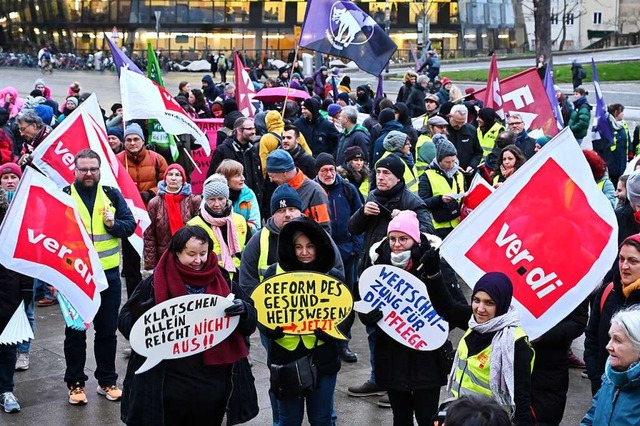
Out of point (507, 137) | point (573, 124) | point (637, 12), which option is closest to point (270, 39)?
point (637, 12)

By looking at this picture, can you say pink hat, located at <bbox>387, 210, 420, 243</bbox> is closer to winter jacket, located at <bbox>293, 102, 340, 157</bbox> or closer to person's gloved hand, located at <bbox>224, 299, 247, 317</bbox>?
person's gloved hand, located at <bbox>224, 299, 247, 317</bbox>

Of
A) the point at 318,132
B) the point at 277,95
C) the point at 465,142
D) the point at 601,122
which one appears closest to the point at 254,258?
the point at 465,142

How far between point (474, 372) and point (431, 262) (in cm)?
79

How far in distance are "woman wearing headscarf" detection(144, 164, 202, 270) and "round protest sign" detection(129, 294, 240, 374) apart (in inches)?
118

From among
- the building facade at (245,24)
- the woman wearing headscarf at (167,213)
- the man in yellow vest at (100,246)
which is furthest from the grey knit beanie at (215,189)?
the building facade at (245,24)

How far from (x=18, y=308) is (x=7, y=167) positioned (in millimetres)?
1729

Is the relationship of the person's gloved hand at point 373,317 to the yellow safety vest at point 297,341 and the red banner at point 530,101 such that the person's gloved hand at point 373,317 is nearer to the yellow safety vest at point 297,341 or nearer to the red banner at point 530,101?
the yellow safety vest at point 297,341

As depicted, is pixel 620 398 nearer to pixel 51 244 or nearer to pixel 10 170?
pixel 51 244

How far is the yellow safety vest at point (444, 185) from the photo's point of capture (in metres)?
9.41

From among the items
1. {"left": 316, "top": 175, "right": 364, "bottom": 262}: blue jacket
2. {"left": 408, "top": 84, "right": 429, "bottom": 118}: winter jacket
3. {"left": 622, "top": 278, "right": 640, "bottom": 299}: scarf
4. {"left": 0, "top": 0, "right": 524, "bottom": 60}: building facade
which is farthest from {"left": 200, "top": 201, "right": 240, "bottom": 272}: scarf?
{"left": 0, "top": 0, "right": 524, "bottom": 60}: building facade

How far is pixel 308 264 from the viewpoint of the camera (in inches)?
232

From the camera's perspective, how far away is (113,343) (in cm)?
757

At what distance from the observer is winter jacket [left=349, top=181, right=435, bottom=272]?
7441mm

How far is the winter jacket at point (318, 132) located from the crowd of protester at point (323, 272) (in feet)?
6.57
